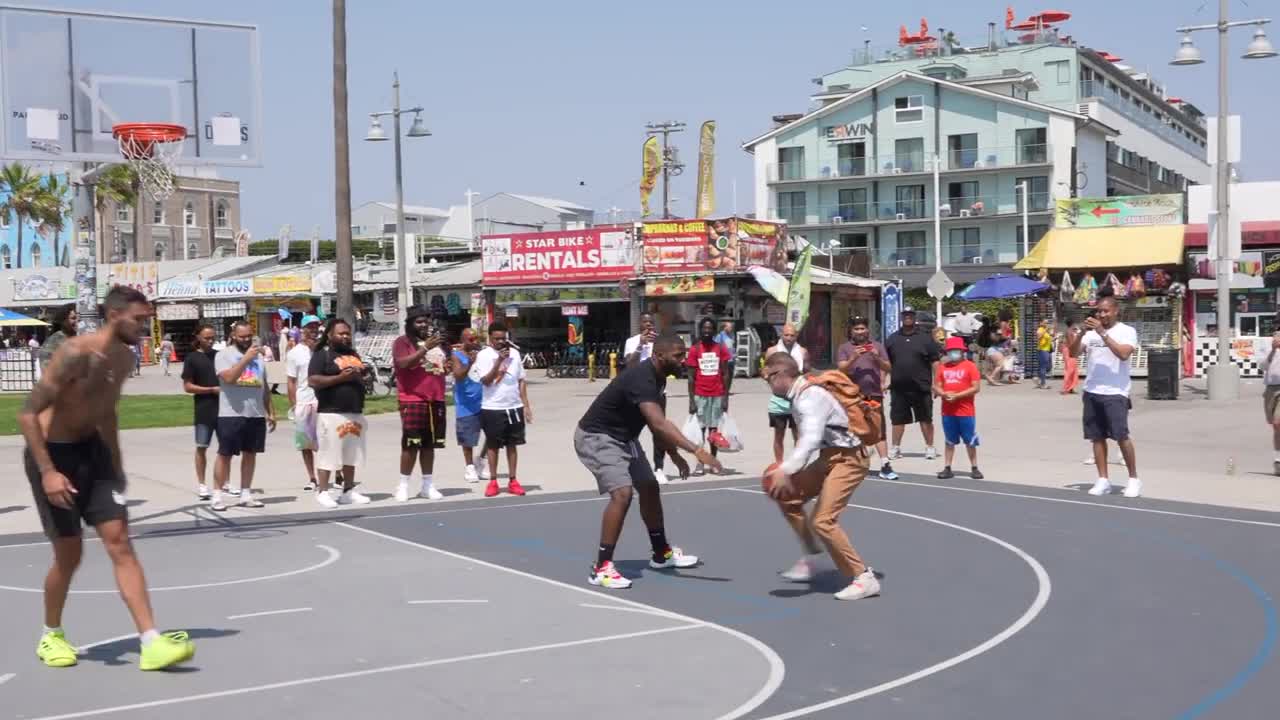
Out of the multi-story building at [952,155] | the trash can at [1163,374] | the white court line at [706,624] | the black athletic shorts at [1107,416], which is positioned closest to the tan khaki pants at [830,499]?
the white court line at [706,624]

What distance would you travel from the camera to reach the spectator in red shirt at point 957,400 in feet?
48.7

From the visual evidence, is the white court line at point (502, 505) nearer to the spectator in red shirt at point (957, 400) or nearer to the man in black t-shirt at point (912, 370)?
the spectator in red shirt at point (957, 400)

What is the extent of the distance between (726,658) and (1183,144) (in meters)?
97.1

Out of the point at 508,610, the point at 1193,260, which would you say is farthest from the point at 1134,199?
the point at 508,610

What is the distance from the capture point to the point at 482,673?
6.79m

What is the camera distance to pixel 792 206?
247ft

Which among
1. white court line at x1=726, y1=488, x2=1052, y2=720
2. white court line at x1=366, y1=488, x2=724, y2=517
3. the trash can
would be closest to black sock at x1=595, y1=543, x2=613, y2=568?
white court line at x1=726, y1=488, x2=1052, y2=720

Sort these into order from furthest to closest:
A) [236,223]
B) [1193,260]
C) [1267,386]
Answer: [236,223]
[1193,260]
[1267,386]

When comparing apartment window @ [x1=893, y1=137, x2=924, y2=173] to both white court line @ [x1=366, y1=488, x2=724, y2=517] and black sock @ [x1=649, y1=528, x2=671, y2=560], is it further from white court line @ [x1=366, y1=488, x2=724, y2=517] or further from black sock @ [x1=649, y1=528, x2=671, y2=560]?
black sock @ [x1=649, y1=528, x2=671, y2=560]

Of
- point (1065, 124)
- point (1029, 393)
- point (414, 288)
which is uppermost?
point (1065, 124)

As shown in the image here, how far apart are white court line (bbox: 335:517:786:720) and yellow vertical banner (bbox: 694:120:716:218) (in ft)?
125

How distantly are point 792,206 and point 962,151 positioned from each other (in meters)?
9.62

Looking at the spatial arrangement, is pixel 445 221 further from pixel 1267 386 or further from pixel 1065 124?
pixel 1267 386

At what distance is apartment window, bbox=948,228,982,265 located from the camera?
70.2 m
